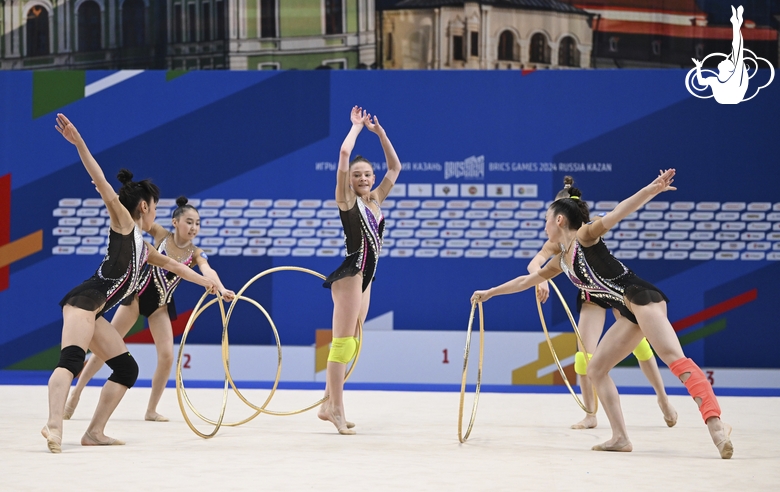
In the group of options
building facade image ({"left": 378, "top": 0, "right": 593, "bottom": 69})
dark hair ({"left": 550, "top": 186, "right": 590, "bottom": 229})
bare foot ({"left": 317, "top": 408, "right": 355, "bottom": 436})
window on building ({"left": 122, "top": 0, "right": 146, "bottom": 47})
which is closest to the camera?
dark hair ({"left": 550, "top": 186, "right": 590, "bottom": 229})

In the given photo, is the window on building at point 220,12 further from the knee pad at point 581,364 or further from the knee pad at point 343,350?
the knee pad at point 581,364

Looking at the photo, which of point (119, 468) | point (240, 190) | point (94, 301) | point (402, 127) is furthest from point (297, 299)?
point (119, 468)

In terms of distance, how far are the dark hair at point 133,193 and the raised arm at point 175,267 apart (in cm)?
26

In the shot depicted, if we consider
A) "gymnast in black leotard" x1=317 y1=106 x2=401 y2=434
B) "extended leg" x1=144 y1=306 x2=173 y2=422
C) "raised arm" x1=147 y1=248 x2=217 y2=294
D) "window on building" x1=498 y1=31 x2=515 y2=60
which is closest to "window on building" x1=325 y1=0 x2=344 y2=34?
"window on building" x1=498 y1=31 x2=515 y2=60

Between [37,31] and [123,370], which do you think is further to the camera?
[37,31]

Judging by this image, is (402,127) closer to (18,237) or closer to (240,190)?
(240,190)

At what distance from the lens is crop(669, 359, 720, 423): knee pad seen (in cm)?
442

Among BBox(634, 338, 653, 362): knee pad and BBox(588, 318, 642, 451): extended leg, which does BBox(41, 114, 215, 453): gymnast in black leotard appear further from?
BBox(634, 338, 653, 362): knee pad

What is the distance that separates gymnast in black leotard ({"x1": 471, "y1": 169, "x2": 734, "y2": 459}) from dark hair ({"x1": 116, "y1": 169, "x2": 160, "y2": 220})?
1900 millimetres

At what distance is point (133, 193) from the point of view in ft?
15.9

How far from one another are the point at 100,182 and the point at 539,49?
5669 mm

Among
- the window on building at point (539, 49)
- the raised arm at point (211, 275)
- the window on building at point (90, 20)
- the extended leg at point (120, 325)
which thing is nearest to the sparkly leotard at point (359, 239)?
the raised arm at point (211, 275)

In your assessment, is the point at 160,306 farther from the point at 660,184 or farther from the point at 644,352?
the point at 660,184

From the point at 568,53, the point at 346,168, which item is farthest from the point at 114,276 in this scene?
the point at 568,53
